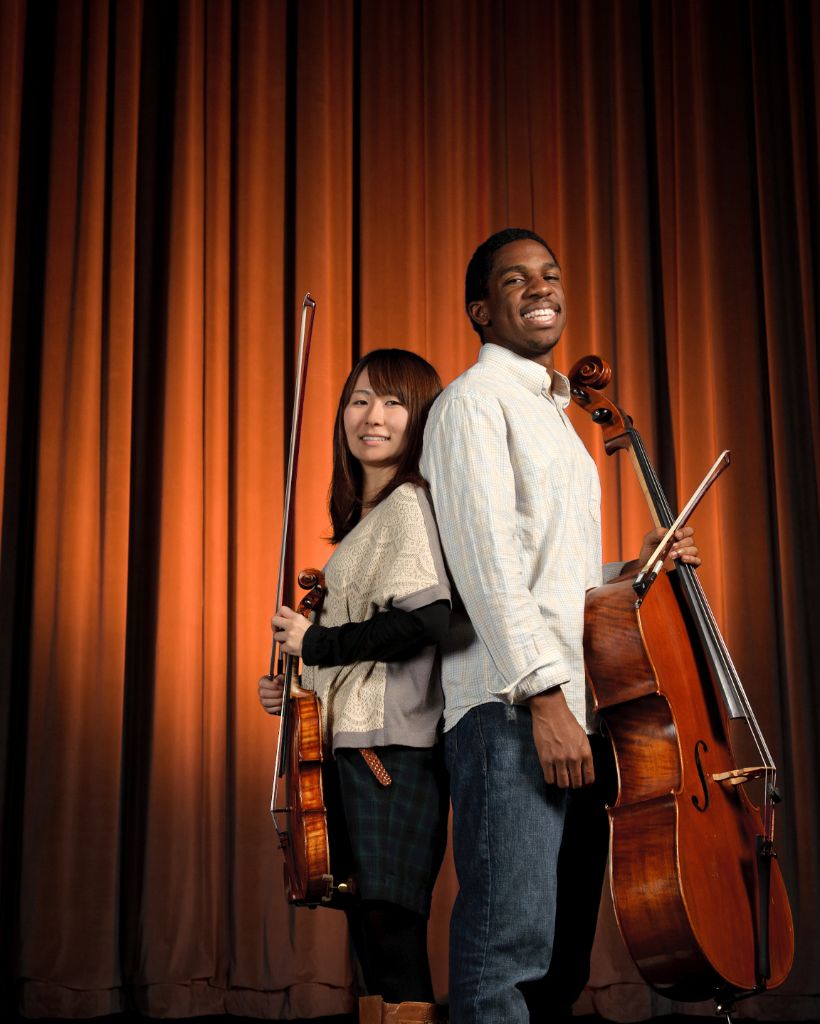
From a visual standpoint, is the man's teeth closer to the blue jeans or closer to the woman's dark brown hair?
the woman's dark brown hair

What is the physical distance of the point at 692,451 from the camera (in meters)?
2.98

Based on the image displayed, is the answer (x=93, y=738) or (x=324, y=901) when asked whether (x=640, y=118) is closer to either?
(x=93, y=738)

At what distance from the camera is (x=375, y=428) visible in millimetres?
1723

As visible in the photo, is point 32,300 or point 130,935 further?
point 32,300

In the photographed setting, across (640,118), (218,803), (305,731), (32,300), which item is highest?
(640,118)

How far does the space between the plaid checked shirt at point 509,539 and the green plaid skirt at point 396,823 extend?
9 cm

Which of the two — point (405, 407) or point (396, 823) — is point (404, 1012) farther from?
point (405, 407)

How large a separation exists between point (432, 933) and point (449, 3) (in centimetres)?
252

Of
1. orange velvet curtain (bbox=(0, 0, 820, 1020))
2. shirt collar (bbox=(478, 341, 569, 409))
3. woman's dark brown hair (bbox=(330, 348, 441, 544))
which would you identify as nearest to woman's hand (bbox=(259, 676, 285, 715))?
woman's dark brown hair (bbox=(330, 348, 441, 544))

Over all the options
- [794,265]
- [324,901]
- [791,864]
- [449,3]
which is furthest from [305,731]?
[449,3]

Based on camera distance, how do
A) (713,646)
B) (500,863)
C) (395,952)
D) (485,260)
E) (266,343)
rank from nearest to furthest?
(500,863), (395,952), (713,646), (485,260), (266,343)

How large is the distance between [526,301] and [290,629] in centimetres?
59

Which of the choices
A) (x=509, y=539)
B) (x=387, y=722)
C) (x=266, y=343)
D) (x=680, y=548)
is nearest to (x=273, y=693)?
(x=387, y=722)

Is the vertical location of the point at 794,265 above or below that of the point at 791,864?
above
